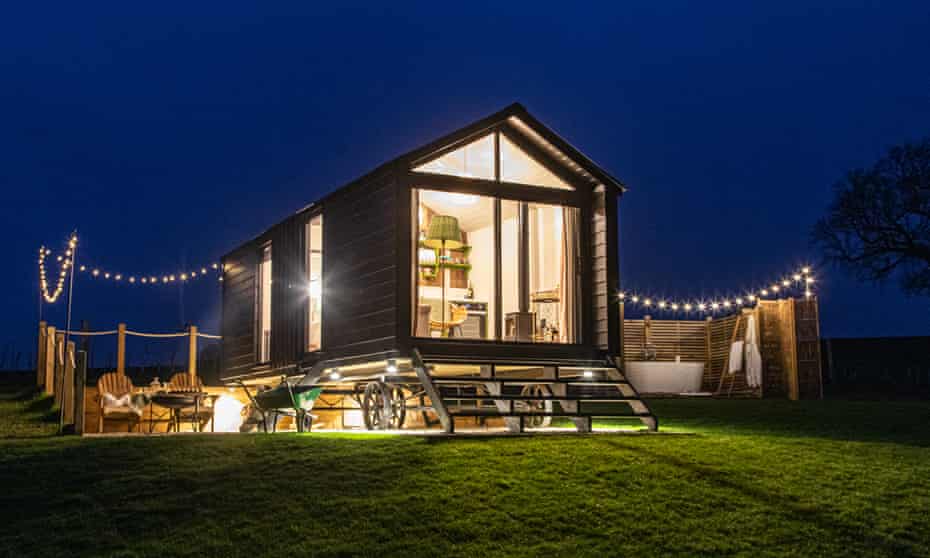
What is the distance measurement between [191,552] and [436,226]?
7.55 m

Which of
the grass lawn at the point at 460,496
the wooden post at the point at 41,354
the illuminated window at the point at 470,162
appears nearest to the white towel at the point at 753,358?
the grass lawn at the point at 460,496

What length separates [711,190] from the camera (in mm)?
48750

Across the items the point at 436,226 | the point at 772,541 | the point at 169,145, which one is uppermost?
the point at 169,145

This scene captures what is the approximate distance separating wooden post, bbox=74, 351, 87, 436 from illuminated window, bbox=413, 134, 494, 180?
455cm

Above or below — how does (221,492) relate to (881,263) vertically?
below

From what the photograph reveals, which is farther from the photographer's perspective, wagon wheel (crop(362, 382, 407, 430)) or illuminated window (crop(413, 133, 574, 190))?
illuminated window (crop(413, 133, 574, 190))

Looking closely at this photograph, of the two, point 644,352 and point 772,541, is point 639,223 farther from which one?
point 772,541

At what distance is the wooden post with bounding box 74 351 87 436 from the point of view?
1055 cm

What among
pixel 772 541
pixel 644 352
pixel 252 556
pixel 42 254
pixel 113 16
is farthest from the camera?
pixel 113 16

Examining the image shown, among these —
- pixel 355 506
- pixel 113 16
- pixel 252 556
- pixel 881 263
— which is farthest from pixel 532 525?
pixel 113 16

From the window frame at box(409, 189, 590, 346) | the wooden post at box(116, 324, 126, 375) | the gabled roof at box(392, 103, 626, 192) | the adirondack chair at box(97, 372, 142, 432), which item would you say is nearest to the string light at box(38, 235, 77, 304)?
the wooden post at box(116, 324, 126, 375)

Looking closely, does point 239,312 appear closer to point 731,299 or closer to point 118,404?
point 118,404

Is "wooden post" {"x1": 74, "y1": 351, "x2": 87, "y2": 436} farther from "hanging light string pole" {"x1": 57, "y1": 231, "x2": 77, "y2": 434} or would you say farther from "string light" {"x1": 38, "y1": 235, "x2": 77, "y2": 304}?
"string light" {"x1": 38, "y1": 235, "x2": 77, "y2": 304}

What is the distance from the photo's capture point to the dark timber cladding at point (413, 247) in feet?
39.7
